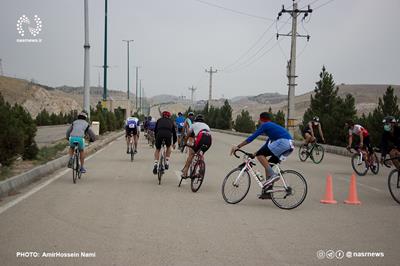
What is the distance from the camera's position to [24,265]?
18.9 feet

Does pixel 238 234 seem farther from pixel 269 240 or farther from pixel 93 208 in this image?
pixel 93 208

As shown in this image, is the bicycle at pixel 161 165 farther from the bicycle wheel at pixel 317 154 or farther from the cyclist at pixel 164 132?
the bicycle wheel at pixel 317 154

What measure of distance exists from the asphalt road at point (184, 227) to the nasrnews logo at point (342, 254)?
0.23 feet

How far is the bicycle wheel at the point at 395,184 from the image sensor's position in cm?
1072

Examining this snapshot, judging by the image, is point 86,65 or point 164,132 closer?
point 164,132

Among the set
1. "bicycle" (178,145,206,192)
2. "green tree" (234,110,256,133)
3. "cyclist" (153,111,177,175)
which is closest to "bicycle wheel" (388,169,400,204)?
"bicycle" (178,145,206,192)

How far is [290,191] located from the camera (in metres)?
9.71

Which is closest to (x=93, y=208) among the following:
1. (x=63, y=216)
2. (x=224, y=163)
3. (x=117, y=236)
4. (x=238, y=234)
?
(x=63, y=216)

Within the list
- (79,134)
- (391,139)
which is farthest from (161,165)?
(391,139)

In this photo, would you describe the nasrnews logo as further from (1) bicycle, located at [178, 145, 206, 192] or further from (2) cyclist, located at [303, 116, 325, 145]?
(2) cyclist, located at [303, 116, 325, 145]

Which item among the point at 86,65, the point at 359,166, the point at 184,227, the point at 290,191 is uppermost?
the point at 86,65

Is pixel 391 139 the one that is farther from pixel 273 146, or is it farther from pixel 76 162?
pixel 76 162

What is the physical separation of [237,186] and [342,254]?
3.94m

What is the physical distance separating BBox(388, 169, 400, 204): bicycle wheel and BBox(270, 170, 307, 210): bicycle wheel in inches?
88.1
